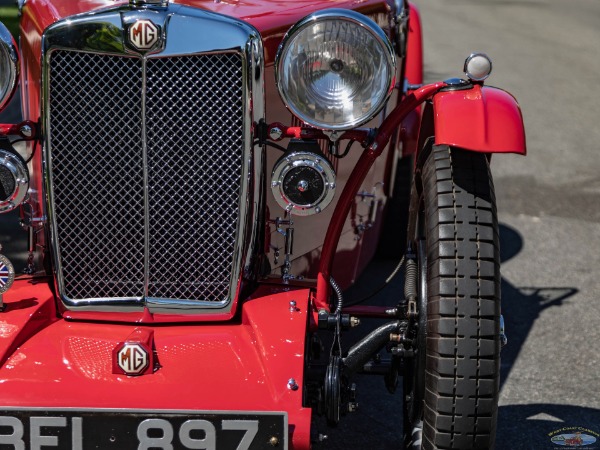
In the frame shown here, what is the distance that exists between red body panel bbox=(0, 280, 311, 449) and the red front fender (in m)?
0.67

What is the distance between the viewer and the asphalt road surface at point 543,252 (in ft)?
12.7

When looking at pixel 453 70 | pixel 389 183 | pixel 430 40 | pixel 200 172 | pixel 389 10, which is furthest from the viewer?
pixel 430 40

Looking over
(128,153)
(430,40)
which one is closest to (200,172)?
(128,153)

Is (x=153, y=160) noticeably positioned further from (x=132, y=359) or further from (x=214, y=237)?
(x=132, y=359)

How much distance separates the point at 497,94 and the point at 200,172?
37.6 inches

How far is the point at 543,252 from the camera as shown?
572cm

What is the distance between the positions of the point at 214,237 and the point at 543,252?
313cm

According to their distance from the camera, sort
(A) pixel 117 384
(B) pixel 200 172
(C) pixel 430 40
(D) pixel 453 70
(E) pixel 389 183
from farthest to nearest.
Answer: (C) pixel 430 40 < (D) pixel 453 70 < (E) pixel 389 183 < (B) pixel 200 172 < (A) pixel 117 384

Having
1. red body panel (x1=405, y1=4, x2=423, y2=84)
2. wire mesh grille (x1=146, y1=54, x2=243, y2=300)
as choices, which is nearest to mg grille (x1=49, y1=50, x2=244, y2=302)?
wire mesh grille (x1=146, y1=54, x2=243, y2=300)

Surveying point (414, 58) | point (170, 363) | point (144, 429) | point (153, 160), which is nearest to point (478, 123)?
point (153, 160)

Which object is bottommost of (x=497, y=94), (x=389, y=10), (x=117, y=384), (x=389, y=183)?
(x=117, y=384)

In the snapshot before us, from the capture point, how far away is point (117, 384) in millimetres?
2799

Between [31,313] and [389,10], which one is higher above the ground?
[389,10]

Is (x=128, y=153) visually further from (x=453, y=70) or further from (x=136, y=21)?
(x=453, y=70)
